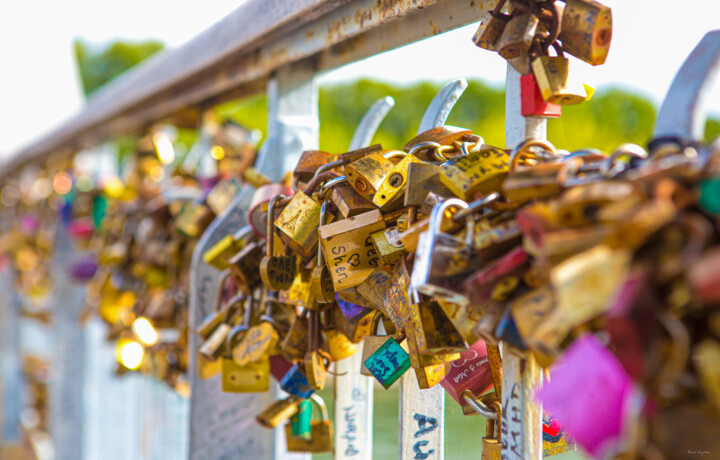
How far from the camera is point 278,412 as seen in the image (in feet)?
4.50

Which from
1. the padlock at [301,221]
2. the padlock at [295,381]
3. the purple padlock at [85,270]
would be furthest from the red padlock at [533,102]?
the purple padlock at [85,270]

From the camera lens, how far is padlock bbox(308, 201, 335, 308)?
3.27 feet

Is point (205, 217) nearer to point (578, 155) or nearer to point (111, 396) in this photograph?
point (578, 155)

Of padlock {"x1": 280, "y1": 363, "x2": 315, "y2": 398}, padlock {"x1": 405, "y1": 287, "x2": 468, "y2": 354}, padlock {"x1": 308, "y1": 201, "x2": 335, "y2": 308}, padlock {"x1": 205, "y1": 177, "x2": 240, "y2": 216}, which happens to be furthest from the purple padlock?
padlock {"x1": 405, "y1": 287, "x2": 468, "y2": 354}

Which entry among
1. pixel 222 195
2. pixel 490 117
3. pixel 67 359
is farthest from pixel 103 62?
pixel 222 195

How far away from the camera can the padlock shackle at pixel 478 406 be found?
0.95 meters

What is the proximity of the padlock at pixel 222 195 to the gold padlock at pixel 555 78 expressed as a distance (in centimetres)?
105

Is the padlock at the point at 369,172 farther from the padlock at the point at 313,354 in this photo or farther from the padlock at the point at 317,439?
the padlock at the point at 317,439

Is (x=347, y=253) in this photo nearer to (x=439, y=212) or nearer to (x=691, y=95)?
(x=439, y=212)

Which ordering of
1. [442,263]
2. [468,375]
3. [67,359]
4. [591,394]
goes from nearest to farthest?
[591,394] < [442,263] < [468,375] < [67,359]

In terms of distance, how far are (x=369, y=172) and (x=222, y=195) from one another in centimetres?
92

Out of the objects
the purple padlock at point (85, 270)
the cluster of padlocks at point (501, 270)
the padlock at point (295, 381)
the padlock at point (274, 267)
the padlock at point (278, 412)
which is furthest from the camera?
the purple padlock at point (85, 270)

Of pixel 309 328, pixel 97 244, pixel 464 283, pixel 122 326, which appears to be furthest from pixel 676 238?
pixel 97 244

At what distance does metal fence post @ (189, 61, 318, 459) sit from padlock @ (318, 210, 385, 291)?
0.68m
